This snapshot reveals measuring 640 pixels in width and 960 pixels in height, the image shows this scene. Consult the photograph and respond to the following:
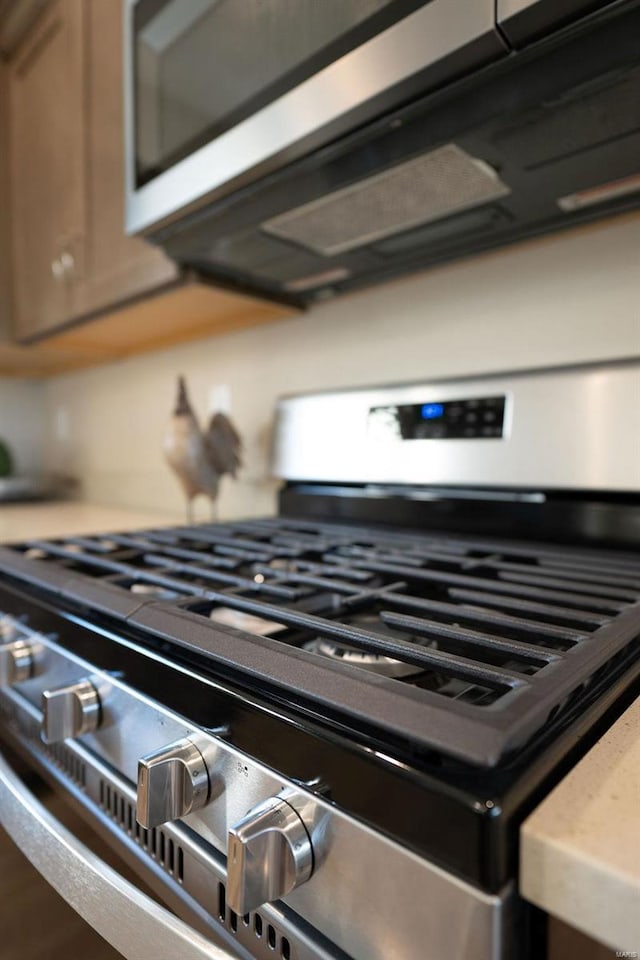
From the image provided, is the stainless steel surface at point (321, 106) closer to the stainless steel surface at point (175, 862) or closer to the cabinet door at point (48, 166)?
the cabinet door at point (48, 166)

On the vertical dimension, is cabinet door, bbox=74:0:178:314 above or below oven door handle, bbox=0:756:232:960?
above

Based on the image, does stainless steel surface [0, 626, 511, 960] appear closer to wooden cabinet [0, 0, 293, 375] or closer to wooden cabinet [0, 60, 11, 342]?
wooden cabinet [0, 0, 293, 375]

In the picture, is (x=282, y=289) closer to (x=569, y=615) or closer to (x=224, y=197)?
(x=224, y=197)

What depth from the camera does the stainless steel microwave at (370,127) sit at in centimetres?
52

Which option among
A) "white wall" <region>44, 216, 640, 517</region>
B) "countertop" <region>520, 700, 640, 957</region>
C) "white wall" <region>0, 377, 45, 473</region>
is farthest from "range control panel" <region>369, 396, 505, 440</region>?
"white wall" <region>0, 377, 45, 473</region>

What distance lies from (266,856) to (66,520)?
49.0 inches

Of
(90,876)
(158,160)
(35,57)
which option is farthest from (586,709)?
(35,57)

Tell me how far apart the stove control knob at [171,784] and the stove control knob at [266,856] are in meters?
0.07

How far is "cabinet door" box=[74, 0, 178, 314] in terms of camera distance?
112 centimetres

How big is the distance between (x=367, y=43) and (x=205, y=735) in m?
0.66

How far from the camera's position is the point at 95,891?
42 centimetres

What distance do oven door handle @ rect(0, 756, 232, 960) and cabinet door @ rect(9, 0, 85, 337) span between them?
3.71ft

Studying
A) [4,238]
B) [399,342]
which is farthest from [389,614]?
[4,238]

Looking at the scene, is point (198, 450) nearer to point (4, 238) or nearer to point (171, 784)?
point (171, 784)
